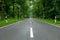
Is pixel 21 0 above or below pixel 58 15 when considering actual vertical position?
above

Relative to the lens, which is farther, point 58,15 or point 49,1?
point 49,1

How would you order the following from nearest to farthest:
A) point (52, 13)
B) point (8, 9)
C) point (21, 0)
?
point (52, 13) → point (8, 9) → point (21, 0)

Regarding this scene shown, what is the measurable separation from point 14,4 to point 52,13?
14218 millimetres

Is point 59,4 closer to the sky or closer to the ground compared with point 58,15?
closer to the sky

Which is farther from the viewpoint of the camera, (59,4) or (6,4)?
(6,4)

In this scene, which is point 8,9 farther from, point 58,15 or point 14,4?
point 58,15

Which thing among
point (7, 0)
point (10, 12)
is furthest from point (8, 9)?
point (7, 0)

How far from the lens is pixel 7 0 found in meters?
50.5

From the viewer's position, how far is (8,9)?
59375 millimetres

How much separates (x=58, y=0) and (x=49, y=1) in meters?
10.4

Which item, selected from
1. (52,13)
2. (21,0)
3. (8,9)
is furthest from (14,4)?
(52,13)

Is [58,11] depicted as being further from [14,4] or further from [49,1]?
[14,4]

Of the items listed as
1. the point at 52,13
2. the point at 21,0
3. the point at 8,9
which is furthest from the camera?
the point at 21,0

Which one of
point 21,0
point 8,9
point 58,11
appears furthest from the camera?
point 21,0
